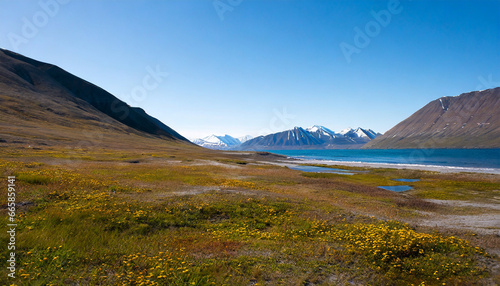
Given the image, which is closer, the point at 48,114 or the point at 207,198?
the point at 207,198

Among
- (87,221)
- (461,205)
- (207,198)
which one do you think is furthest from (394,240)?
(461,205)

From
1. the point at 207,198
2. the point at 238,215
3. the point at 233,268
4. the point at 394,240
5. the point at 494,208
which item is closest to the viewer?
the point at 233,268

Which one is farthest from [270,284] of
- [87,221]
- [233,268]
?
[87,221]

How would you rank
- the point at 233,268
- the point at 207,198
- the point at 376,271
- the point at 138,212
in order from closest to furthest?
the point at 233,268 < the point at 376,271 < the point at 138,212 < the point at 207,198

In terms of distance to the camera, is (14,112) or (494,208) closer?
(494,208)

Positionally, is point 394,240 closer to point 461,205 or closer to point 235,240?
point 235,240

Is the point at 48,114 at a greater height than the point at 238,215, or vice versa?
the point at 48,114

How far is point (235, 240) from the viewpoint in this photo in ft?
52.4

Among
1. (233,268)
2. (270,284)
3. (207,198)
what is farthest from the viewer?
(207,198)

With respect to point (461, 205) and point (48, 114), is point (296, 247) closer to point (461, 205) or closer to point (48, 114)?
point (461, 205)

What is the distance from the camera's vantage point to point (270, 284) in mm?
10805

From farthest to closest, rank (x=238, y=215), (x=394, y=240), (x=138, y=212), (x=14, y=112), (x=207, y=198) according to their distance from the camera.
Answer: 1. (x=14, y=112)
2. (x=207, y=198)
3. (x=238, y=215)
4. (x=138, y=212)
5. (x=394, y=240)

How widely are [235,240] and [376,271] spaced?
26.9 ft

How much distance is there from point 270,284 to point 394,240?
29.8 feet
